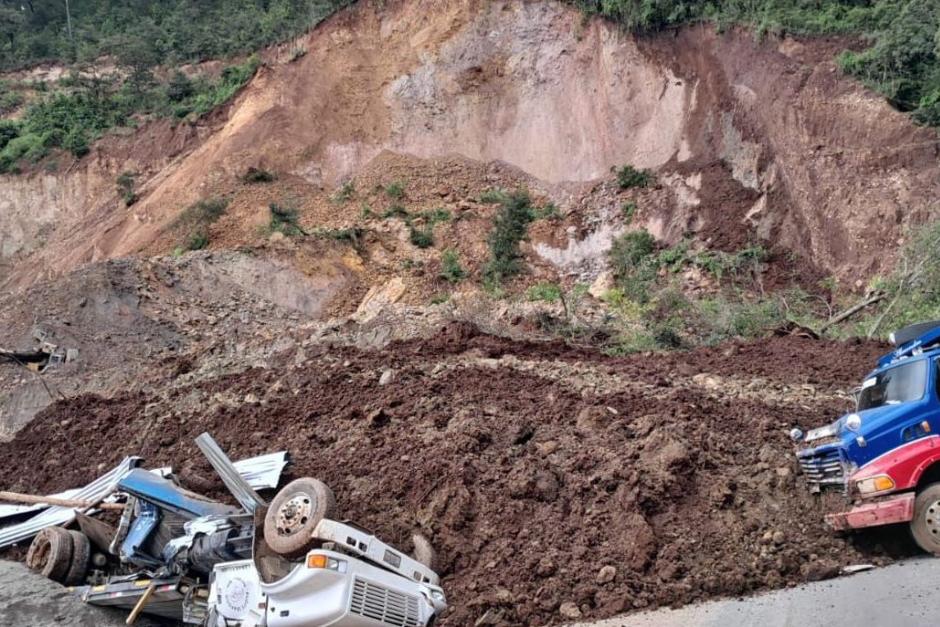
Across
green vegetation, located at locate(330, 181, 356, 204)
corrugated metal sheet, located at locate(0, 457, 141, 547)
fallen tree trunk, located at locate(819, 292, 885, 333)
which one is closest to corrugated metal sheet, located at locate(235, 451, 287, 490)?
corrugated metal sheet, located at locate(0, 457, 141, 547)

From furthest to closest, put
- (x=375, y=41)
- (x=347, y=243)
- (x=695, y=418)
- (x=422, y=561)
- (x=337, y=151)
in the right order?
1. (x=375, y=41)
2. (x=337, y=151)
3. (x=347, y=243)
4. (x=695, y=418)
5. (x=422, y=561)

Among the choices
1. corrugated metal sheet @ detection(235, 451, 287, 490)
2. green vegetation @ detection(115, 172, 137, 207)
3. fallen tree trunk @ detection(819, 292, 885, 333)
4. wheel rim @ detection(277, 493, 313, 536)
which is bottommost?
green vegetation @ detection(115, 172, 137, 207)

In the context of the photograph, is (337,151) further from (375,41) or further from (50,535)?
(50,535)

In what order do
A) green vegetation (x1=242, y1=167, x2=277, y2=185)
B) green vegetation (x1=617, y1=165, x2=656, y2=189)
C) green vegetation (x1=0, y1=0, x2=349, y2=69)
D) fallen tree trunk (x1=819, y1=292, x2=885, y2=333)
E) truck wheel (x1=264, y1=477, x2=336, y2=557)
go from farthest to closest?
green vegetation (x1=0, y1=0, x2=349, y2=69), green vegetation (x1=242, y1=167, x2=277, y2=185), green vegetation (x1=617, y1=165, x2=656, y2=189), fallen tree trunk (x1=819, y1=292, x2=885, y2=333), truck wheel (x1=264, y1=477, x2=336, y2=557)

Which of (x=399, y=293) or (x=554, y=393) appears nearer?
(x=554, y=393)

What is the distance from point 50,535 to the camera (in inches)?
334

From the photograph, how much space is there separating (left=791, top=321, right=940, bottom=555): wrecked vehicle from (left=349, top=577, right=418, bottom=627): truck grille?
382cm

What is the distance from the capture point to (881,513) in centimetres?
696

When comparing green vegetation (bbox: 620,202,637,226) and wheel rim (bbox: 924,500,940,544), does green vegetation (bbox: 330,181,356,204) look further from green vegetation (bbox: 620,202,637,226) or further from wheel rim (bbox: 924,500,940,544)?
wheel rim (bbox: 924,500,940,544)

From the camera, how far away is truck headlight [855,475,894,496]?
6992 millimetres

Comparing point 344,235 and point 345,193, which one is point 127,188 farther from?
point 344,235

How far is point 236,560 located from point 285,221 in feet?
60.1

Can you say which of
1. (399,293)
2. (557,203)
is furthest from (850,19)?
(399,293)

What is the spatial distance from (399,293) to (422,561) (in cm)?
1475
